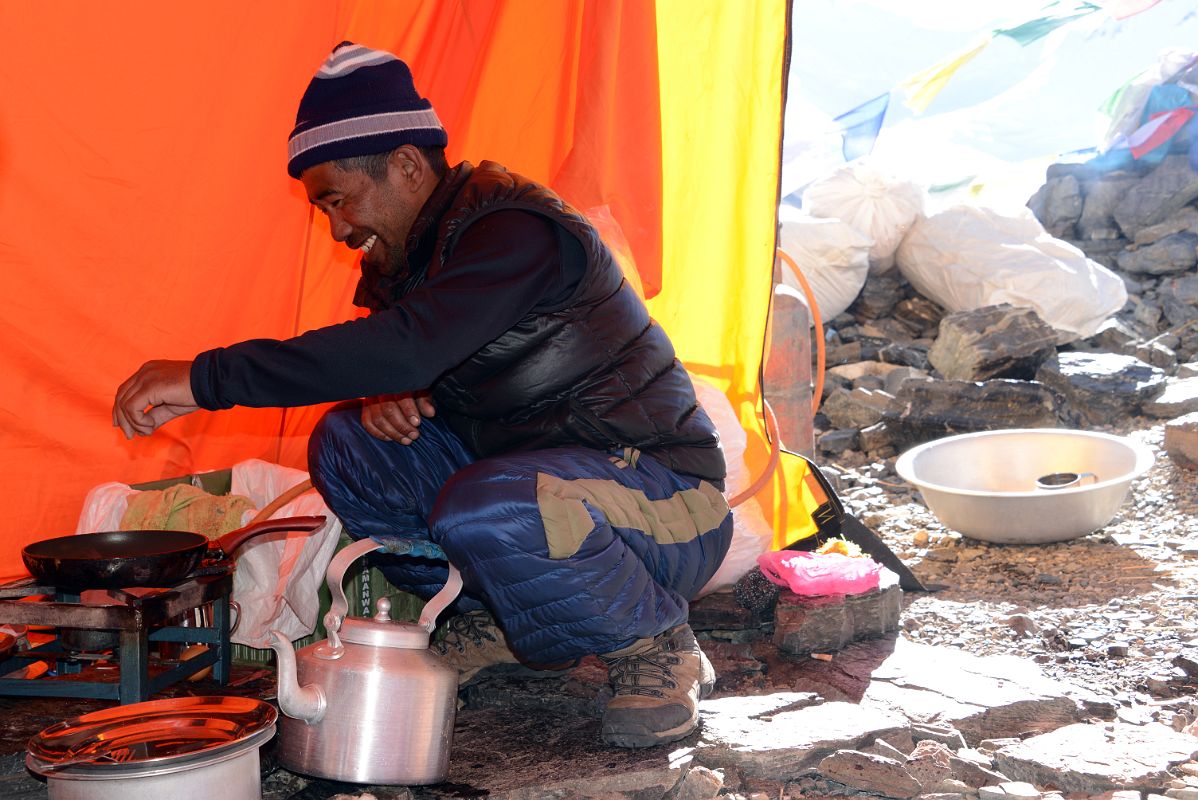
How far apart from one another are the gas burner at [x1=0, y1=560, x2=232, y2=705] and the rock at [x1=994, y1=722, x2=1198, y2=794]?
1.61 m

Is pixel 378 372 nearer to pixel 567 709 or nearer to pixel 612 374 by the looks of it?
pixel 612 374

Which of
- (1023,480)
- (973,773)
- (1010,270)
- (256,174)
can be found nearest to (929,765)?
(973,773)

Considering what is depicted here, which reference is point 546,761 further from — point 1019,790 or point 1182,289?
point 1182,289

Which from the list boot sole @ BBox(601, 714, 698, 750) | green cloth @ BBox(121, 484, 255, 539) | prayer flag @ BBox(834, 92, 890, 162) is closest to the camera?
boot sole @ BBox(601, 714, 698, 750)

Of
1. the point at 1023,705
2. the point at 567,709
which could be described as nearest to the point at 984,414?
the point at 1023,705

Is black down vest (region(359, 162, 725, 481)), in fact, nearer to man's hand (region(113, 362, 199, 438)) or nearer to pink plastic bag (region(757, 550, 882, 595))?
man's hand (region(113, 362, 199, 438))

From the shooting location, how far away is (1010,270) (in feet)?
22.0

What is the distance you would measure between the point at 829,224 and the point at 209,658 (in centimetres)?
530

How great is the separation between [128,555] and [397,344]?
71 centimetres

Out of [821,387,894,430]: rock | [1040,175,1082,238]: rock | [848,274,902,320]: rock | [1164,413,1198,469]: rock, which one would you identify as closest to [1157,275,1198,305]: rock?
[1040,175,1082,238]: rock

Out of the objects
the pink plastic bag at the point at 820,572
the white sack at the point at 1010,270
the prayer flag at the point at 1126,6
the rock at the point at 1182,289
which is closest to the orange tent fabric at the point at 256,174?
the pink plastic bag at the point at 820,572

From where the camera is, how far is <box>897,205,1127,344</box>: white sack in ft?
21.9

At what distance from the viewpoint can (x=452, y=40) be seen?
357 cm

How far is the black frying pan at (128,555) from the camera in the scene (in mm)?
2078
